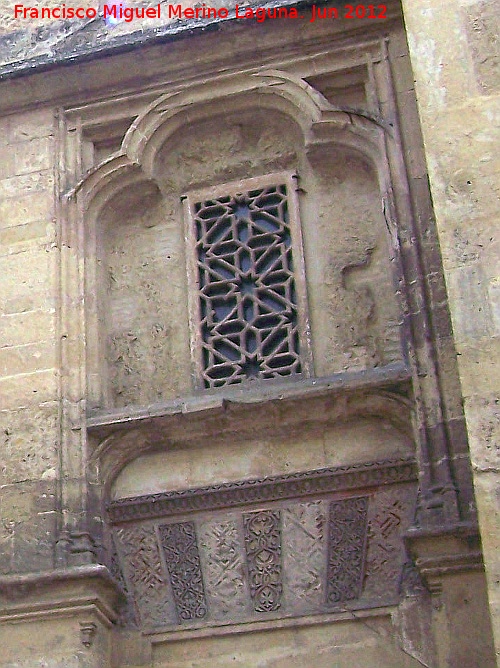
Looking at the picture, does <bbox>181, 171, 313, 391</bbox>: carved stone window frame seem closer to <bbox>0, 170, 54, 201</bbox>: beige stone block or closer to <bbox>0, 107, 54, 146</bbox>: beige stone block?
<bbox>0, 170, 54, 201</bbox>: beige stone block

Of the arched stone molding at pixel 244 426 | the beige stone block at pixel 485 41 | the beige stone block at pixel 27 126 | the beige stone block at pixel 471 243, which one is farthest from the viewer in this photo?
the beige stone block at pixel 27 126

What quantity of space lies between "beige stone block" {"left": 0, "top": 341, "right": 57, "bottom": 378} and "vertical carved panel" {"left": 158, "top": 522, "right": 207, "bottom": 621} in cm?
112

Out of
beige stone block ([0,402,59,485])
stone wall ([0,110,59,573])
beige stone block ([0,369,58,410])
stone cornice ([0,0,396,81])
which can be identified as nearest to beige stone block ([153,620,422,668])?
stone wall ([0,110,59,573])

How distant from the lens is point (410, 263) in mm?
6383

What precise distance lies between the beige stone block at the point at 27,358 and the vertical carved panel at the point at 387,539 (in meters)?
1.93

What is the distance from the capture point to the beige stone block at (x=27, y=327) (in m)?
6.67

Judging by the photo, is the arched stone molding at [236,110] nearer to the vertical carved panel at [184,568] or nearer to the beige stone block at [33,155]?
the beige stone block at [33,155]

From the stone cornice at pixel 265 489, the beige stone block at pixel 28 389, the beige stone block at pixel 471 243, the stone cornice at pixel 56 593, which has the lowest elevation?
the stone cornice at pixel 56 593

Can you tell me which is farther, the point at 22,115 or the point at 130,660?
the point at 22,115

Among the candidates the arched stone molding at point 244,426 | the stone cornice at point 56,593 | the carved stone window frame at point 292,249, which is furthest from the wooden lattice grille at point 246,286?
the stone cornice at point 56,593

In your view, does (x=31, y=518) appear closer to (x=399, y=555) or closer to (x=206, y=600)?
(x=206, y=600)

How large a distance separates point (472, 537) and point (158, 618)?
5.33 ft

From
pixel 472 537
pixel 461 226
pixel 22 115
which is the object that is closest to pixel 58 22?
pixel 22 115

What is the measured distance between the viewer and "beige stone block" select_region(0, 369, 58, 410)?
6.48 meters
